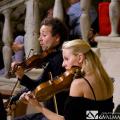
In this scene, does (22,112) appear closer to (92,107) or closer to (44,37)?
(44,37)

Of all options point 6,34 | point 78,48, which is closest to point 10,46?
point 6,34

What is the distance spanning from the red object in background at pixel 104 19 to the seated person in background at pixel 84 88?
4.82 ft

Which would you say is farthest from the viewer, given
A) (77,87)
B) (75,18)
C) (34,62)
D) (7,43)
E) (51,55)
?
(7,43)

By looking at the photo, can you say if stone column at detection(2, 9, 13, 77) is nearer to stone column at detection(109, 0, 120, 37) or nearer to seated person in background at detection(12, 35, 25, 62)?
seated person in background at detection(12, 35, 25, 62)

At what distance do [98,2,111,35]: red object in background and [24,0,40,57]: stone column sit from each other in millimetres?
726

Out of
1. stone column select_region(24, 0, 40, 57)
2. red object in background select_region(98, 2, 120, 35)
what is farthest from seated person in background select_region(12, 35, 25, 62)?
red object in background select_region(98, 2, 120, 35)

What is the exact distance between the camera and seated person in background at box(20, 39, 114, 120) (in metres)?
3.07

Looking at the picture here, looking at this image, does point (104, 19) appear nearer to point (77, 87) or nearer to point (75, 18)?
point (75, 18)

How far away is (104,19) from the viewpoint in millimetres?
4703

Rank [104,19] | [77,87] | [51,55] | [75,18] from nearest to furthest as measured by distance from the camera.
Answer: [77,87], [51,55], [104,19], [75,18]

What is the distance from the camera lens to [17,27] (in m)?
6.37

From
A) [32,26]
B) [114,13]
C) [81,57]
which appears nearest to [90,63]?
[81,57]

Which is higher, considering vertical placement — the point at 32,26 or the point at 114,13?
the point at 114,13

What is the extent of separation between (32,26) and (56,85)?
2.04 metres
